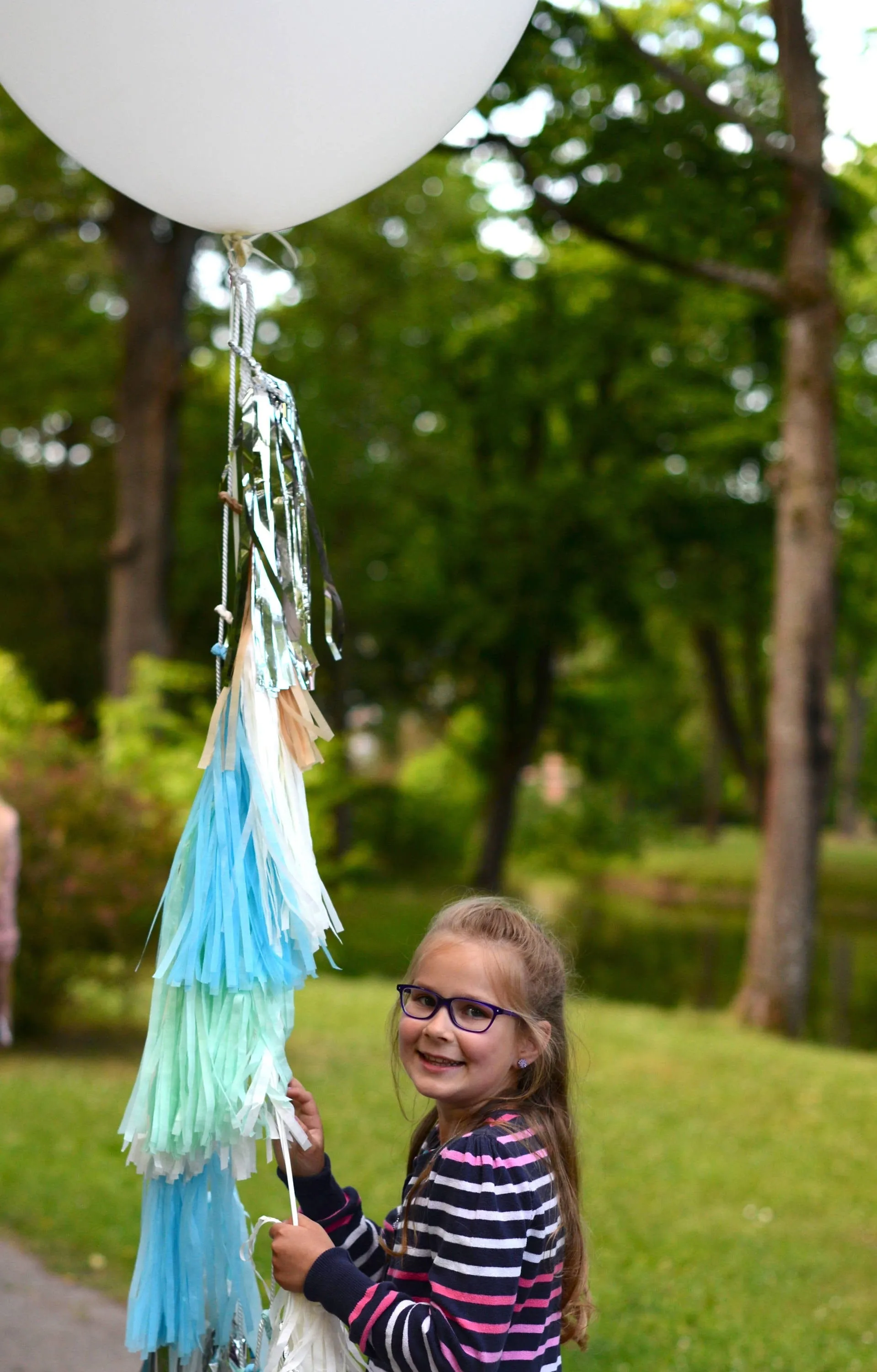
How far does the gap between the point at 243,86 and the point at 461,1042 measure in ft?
4.20

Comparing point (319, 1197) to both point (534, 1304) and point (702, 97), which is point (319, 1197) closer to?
point (534, 1304)

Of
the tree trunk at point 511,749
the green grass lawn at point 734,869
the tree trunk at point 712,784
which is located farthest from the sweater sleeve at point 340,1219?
the tree trunk at point 712,784

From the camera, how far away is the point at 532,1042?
1.87 metres

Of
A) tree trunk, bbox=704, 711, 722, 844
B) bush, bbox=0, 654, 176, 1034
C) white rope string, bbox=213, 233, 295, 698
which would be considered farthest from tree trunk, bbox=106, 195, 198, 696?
tree trunk, bbox=704, 711, 722, 844

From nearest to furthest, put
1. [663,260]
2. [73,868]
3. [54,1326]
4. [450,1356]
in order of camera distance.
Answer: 1. [450,1356]
2. [54,1326]
3. [73,868]
4. [663,260]

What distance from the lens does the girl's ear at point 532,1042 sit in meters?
1.86

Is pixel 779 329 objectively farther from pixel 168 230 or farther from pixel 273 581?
pixel 273 581

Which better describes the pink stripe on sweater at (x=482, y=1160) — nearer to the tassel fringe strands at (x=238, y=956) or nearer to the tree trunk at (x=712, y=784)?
the tassel fringe strands at (x=238, y=956)

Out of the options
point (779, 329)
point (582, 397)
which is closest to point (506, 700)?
point (582, 397)

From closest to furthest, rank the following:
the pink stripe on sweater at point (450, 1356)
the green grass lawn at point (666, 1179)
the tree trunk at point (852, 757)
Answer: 1. the pink stripe on sweater at point (450, 1356)
2. the green grass lawn at point (666, 1179)
3. the tree trunk at point (852, 757)

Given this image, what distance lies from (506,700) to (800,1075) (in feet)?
36.2

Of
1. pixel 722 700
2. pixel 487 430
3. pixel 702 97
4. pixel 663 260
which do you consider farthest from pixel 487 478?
pixel 702 97

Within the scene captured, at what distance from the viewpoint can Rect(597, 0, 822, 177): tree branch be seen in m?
8.50

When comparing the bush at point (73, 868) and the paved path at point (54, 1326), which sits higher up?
the bush at point (73, 868)
